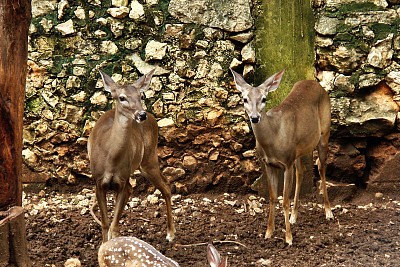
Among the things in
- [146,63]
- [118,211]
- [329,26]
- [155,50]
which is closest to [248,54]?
[329,26]

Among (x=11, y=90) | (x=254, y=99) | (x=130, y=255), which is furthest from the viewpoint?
(x=254, y=99)

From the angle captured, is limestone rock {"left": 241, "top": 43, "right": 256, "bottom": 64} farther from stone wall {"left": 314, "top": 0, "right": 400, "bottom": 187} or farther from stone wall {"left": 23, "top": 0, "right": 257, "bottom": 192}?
stone wall {"left": 314, "top": 0, "right": 400, "bottom": 187}

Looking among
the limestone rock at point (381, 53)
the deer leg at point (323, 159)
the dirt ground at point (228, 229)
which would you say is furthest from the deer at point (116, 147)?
the limestone rock at point (381, 53)

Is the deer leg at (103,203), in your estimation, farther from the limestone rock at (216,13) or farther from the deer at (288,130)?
the limestone rock at (216,13)

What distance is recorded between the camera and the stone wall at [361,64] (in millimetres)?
8539

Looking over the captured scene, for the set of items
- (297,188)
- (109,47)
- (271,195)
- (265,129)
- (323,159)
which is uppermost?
(109,47)

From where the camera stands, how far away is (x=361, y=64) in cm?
857

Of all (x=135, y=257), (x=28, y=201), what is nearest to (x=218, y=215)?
(x=28, y=201)

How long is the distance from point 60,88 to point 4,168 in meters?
2.98

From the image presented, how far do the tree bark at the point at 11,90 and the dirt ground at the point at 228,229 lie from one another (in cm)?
95

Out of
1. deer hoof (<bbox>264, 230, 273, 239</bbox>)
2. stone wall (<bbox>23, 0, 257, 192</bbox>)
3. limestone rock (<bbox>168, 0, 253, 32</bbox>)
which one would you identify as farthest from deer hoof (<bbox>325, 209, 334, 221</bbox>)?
limestone rock (<bbox>168, 0, 253, 32</bbox>)

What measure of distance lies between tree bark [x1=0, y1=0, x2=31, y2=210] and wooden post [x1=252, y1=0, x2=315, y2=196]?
342cm

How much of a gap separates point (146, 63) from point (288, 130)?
1.92 metres

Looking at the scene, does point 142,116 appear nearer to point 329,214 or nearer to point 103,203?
point 103,203
